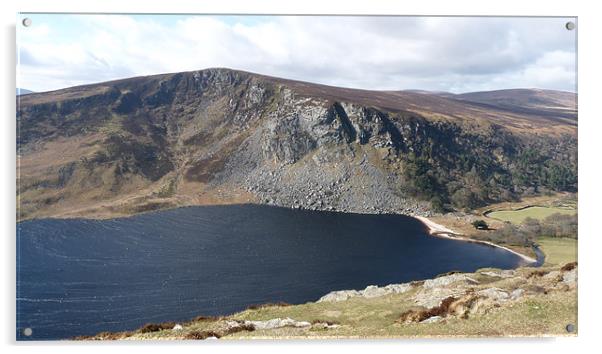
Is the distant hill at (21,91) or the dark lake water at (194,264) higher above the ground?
the distant hill at (21,91)

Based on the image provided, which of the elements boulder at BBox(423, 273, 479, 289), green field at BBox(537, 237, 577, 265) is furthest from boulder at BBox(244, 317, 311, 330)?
green field at BBox(537, 237, 577, 265)

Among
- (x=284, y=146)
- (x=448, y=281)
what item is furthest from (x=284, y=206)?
(x=448, y=281)

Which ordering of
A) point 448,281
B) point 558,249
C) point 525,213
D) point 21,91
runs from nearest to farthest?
point 21,91, point 558,249, point 448,281, point 525,213

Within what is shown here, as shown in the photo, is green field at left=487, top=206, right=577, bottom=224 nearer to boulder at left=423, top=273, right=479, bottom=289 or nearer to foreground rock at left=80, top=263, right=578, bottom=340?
foreground rock at left=80, top=263, right=578, bottom=340

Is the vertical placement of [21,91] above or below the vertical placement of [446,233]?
above

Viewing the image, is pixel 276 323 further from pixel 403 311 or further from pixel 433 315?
pixel 433 315

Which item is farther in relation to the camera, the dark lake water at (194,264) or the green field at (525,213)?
the green field at (525,213)

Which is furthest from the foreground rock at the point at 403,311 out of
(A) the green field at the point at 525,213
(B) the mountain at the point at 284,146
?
(B) the mountain at the point at 284,146

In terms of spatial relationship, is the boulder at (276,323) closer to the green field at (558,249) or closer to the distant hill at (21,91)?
the green field at (558,249)
